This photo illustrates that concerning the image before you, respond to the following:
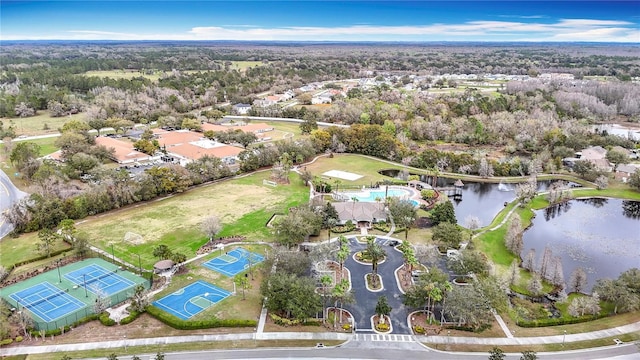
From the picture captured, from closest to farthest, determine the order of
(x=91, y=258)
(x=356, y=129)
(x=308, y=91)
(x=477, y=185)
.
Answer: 1. (x=91, y=258)
2. (x=477, y=185)
3. (x=356, y=129)
4. (x=308, y=91)

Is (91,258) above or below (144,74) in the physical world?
below

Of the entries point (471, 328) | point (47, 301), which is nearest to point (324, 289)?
point (471, 328)

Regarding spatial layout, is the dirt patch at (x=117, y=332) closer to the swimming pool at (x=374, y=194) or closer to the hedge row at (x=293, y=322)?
the hedge row at (x=293, y=322)

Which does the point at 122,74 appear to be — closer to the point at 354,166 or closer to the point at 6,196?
the point at 6,196

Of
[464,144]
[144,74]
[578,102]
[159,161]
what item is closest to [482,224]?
[464,144]

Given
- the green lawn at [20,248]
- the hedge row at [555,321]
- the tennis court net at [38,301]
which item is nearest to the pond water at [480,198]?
the hedge row at [555,321]

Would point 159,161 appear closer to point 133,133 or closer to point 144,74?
point 133,133

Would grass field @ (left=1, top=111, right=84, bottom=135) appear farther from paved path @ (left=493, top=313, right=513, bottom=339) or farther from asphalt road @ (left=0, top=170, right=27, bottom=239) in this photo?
paved path @ (left=493, top=313, right=513, bottom=339)
